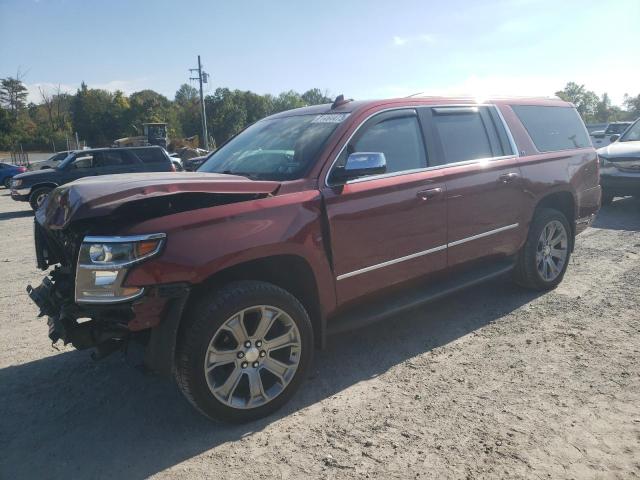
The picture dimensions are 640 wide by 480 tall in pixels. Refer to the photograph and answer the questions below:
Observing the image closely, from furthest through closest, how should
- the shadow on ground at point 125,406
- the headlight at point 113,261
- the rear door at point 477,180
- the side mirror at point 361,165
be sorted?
the rear door at point 477,180
the side mirror at point 361,165
the shadow on ground at point 125,406
the headlight at point 113,261

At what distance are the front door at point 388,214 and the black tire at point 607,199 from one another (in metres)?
7.43

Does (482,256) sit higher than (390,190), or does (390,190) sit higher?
(390,190)

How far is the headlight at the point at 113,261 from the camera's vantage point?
2.59m

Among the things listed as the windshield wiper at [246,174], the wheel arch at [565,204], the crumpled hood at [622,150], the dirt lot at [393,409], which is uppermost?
the crumpled hood at [622,150]

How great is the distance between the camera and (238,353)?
296 cm

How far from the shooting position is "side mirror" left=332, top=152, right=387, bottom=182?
328cm

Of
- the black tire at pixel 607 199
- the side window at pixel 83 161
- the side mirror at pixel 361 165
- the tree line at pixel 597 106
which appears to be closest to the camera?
the side mirror at pixel 361 165

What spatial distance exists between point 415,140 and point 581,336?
2.13m

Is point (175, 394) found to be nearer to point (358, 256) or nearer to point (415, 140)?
point (358, 256)

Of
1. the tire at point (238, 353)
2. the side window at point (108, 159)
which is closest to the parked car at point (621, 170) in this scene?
the tire at point (238, 353)

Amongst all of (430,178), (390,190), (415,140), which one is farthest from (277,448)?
(415,140)

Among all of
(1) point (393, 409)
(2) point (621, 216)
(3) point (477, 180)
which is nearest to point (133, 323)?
(1) point (393, 409)

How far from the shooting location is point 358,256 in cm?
343

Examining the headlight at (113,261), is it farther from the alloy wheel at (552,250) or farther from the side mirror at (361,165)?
the alloy wheel at (552,250)
